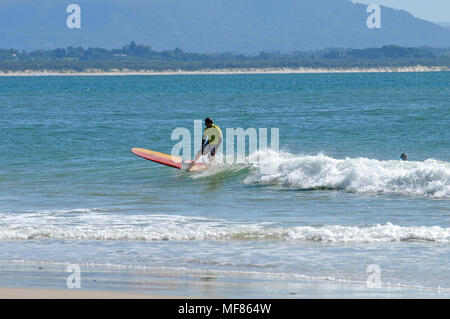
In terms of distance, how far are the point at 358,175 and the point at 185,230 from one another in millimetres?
6543

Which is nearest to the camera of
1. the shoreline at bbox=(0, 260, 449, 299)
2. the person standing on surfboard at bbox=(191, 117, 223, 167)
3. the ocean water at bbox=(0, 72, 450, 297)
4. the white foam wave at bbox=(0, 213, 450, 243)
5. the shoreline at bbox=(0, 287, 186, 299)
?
the shoreline at bbox=(0, 287, 186, 299)

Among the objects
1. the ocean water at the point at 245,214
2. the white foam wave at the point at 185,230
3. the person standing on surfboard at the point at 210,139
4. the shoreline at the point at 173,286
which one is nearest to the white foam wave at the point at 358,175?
the ocean water at the point at 245,214

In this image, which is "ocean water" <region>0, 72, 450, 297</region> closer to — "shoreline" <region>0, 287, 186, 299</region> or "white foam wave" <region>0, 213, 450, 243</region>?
"white foam wave" <region>0, 213, 450, 243</region>

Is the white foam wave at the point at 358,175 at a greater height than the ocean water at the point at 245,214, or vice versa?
the white foam wave at the point at 358,175

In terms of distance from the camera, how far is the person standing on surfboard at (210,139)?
20.6 m

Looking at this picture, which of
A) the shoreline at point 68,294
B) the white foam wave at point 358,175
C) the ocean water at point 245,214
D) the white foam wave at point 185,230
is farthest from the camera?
the white foam wave at point 358,175

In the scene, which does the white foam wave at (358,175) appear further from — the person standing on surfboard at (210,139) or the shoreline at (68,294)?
the shoreline at (68,294)

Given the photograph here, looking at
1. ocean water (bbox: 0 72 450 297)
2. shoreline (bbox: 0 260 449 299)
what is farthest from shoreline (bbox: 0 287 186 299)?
ocean water (bbox: 0 72 450 297)

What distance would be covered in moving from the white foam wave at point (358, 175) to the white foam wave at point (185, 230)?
4.76m

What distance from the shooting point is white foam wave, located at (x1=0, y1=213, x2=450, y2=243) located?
12156 millimetres

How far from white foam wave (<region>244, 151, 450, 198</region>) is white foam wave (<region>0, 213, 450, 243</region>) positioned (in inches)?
188

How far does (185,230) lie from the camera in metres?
13.2

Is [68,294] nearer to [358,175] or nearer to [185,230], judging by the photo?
[185,230]

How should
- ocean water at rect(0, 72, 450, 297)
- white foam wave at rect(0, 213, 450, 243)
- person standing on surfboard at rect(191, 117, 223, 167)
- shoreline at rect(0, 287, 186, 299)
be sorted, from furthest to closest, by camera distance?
person standing on surfboard at rect(191, 117, 223, 167) < white foam wave at rect(0, 213, 450, 243) < ocean water at rect(0, 72, 450, 297) < shoreline at rect(0, 287, 186, 299)
